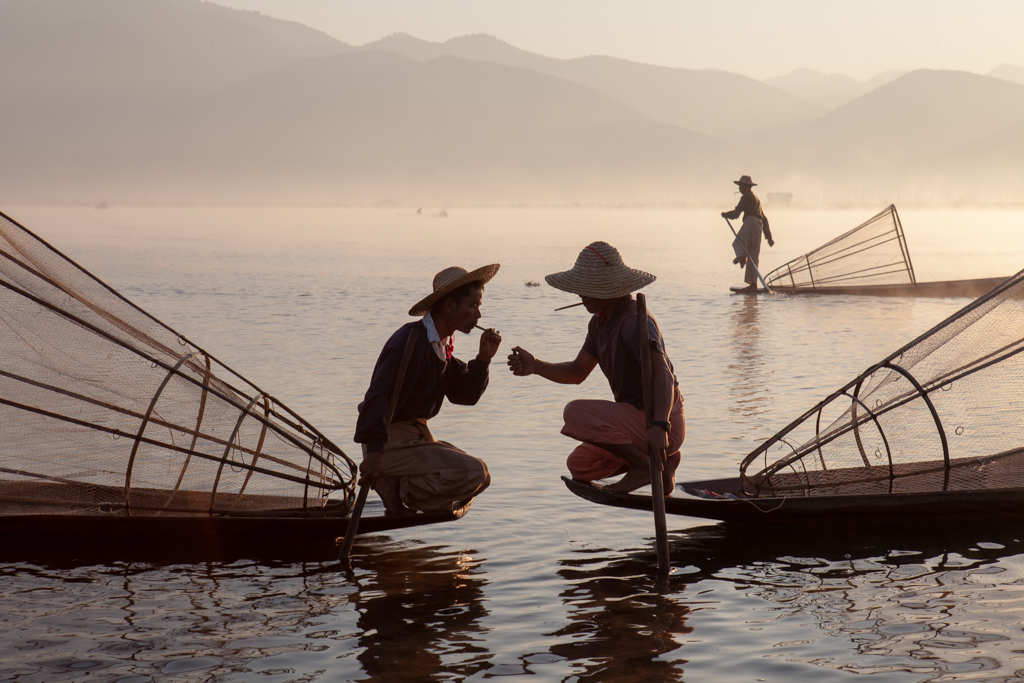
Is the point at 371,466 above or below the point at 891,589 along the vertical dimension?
above

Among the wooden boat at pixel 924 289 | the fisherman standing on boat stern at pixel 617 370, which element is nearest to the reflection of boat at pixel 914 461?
the fisherman standing on boat stern at pixel 617 370

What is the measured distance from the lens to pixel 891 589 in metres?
5.14

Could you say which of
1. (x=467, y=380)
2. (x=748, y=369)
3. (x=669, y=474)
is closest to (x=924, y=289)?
(x=748, y=369)

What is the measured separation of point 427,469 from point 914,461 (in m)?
3.12

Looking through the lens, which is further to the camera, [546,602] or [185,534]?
[185,534]

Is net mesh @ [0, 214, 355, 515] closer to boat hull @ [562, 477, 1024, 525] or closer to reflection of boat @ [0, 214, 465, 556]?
reflection of boat @ [0, 214, 465, 556]

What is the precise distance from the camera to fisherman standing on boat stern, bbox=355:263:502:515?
528 cm

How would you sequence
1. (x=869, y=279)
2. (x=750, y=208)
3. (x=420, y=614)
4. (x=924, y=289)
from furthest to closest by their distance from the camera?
(x=869, y=279)
(x=924, y=289)
(x=750, y=208)
(x=420, y=614)

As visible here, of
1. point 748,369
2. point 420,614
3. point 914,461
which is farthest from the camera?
point 748,369

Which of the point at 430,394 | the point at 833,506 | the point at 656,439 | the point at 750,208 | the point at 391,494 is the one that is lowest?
the point at 833,506

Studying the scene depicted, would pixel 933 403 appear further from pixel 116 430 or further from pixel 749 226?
pixel 749 226

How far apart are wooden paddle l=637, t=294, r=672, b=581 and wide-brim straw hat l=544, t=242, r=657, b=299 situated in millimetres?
190

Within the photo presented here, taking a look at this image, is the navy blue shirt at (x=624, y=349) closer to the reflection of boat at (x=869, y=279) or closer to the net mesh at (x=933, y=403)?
the net mesh at (x=933, y=403)

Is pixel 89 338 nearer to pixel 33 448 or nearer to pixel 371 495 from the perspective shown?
pixel 33 448
